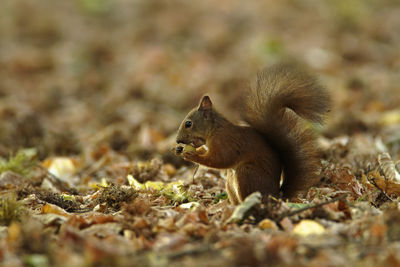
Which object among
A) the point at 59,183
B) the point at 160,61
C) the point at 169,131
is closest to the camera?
the point at 59,183

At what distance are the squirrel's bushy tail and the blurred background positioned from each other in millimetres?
Answer: 2394

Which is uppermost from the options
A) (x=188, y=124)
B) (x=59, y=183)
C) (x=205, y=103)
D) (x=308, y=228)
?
(x=205, y=103)

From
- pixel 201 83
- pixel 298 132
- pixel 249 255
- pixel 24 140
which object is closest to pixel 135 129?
pixel 24 140

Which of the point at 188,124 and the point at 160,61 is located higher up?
the point at 160,61

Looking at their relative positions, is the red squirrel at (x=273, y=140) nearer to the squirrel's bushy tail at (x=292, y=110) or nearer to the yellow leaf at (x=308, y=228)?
the squirrel's bushy tail at (x=292, y=110)

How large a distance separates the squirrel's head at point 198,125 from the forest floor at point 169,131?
16 cm

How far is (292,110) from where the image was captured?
12.0 feet

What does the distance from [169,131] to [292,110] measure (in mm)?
3792

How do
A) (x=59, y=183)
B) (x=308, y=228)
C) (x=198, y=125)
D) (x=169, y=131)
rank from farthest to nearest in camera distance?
(x=169, y=131) → (x=59, y=183) → (x=198, y=125) → (x=308, y=228)

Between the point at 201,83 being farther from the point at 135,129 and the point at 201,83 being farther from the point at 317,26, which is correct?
the point at 317,26

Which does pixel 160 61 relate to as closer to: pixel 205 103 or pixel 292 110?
pixel 205 103

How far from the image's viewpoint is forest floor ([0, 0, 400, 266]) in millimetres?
2734

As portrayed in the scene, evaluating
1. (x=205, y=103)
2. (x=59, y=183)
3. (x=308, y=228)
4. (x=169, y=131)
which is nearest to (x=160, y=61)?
(x=169, y=131)

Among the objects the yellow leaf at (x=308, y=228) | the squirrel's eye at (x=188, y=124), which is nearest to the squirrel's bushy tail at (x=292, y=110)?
the squirrel's eye at (x=188, y=124)
